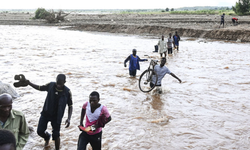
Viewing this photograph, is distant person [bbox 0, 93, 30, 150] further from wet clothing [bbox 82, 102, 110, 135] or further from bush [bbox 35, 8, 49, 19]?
bush [bbox 35, 8, 49, 19]

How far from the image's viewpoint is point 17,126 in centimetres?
329

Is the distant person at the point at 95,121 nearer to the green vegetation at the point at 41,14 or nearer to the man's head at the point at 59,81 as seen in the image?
the man's head at the point at 59,81

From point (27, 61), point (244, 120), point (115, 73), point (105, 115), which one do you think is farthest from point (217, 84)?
point (27, 61)

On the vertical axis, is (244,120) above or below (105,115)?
below

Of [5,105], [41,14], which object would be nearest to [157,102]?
[5,105]

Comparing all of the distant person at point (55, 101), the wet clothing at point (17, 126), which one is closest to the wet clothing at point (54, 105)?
the distant person at point (55, 101)

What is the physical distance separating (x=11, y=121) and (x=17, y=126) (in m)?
0.11

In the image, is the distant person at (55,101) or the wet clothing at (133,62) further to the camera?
the wet clothing at (133,62)

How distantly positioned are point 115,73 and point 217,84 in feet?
16.1

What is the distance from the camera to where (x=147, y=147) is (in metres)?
5.86

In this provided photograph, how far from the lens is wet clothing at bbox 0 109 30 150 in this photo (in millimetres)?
3211

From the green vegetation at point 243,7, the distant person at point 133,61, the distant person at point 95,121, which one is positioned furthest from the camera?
the green vegetation at point 243,7

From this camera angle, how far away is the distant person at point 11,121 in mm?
3156

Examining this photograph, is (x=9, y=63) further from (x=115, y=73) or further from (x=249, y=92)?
(x=249, y=92)
